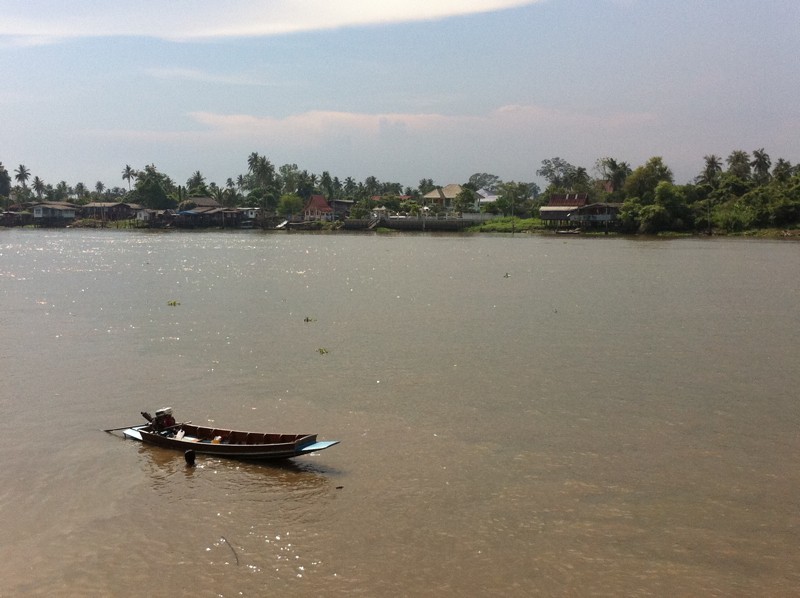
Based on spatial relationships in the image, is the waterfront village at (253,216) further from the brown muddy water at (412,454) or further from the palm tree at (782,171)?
the brown muddy water at (412,454)

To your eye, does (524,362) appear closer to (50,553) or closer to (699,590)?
(699,590)

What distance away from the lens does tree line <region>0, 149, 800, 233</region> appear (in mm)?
109994

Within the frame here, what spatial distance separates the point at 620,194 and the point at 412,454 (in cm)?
13382

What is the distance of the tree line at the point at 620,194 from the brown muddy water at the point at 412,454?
8171 centimetres

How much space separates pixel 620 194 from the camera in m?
140

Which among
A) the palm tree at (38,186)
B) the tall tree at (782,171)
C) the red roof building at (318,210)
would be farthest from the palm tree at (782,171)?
the palm tree at (38,186)

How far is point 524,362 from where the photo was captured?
24125mm

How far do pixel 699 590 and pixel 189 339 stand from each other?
21.9 metres

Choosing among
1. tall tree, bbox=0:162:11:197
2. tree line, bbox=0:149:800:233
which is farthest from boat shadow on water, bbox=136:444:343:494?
tall tree, bbox=0:162:11:197

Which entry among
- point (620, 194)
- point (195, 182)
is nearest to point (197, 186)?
point (195, 182)

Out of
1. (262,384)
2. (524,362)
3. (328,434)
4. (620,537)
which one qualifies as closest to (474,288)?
(524,362)

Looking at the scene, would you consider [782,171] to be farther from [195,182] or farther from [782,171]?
[195,182]

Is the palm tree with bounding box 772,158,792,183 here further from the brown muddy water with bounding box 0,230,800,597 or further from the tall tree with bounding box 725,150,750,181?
the brown muddy water with bounding box 0,230,800,597

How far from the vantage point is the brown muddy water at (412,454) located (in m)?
11.2
